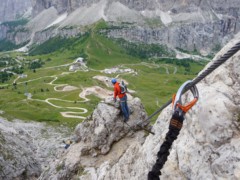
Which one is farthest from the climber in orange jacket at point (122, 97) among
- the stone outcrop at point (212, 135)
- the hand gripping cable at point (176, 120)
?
the hand gripping cable at point (176, 120)

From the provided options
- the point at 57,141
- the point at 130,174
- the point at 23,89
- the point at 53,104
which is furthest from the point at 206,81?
the point at 23,89

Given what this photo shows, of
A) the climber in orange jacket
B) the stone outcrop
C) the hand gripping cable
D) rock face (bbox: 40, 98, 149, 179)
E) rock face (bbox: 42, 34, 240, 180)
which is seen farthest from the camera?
rock face (bbox: 40, 98, 149, 179)

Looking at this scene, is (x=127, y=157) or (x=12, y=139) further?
(x=12, y=139)

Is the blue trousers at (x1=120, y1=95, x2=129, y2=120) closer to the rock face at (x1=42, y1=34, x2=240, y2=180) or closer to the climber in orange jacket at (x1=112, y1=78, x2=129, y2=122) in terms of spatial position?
the climber in orange jacket at (x1=112, y1=78, x2=129, y2=122)

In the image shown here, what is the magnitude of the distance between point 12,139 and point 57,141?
26984 millimetres

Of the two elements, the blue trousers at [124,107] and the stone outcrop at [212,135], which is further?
the blue trousers at [124,107]

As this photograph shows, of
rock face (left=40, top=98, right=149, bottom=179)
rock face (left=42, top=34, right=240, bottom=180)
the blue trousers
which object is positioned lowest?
rock face (left=40, top=98, right=149, bottom=179)

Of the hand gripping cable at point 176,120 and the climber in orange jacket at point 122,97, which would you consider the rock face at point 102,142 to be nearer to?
the climber in orange jacket at point 122,97

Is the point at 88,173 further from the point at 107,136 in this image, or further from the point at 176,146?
the point at 176,146

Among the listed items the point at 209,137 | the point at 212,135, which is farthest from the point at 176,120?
the point at 209,137

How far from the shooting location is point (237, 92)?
45.5 ft

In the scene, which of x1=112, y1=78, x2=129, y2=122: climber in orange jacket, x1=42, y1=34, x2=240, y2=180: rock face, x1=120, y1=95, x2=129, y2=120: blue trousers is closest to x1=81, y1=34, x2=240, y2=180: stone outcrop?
x1=42, y1=34, x2=240, y2=180: rock face

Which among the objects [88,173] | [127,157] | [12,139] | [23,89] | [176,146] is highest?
[176,146]

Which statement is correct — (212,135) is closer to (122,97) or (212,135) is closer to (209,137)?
(209,137)
